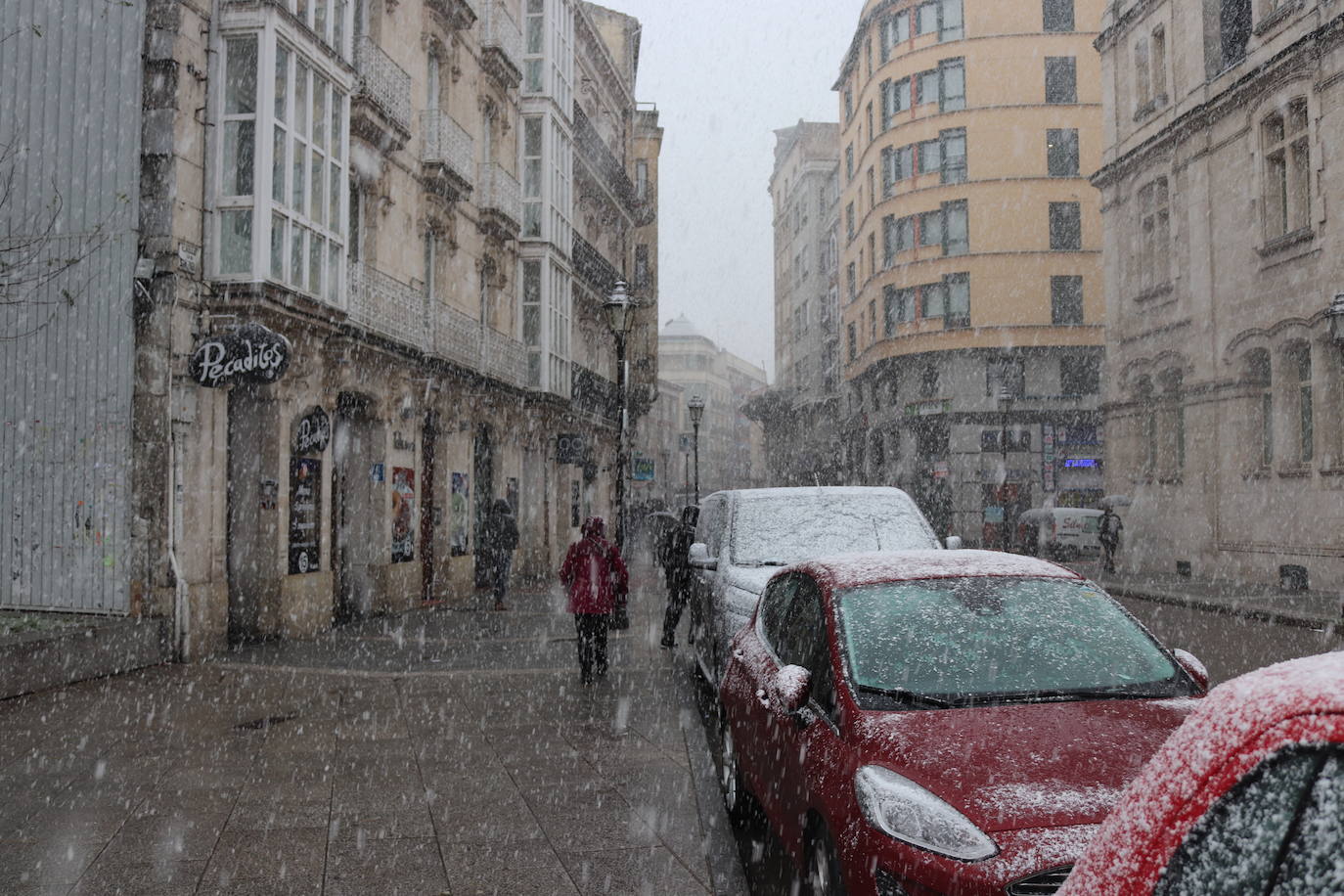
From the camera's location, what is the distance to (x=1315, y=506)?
2172 centimetres

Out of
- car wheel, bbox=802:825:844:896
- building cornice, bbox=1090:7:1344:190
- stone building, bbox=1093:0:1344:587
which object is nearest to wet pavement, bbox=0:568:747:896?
car wheel, bbox=802:825:844:896

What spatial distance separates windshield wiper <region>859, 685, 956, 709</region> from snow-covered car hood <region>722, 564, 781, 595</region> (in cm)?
458

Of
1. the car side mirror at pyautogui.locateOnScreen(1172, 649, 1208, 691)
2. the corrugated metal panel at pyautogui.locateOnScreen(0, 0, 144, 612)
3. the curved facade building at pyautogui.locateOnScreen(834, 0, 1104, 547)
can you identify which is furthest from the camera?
the curved facade building at pyautogui.locateOnScreen(834, 0, 1104, 547)

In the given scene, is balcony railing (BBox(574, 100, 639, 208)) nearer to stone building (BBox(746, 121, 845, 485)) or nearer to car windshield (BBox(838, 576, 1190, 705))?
stone building (BBox(746, 121, 845, 485))

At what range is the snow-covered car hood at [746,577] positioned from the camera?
912 centimetres

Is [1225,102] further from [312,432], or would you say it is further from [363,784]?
[363,784]

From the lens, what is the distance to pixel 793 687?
449 cm

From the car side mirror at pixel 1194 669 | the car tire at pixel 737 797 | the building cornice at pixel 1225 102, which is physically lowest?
the car tire at pixel 737 797

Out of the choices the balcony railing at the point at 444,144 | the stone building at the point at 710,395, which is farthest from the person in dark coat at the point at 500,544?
the stone building at the point at 710,395

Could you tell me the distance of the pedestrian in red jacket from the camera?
36.6 ft

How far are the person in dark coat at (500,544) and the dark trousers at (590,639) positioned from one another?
871cm

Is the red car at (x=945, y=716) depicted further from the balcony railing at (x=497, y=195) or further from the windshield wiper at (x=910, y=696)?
the balcony railing at (x=497, y=195)

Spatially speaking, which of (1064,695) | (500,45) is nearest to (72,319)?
(1064,695)

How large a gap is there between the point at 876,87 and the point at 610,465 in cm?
2354
